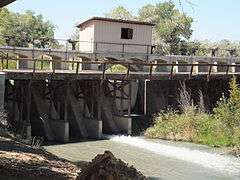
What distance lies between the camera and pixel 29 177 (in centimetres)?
855

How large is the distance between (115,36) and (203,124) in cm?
1631

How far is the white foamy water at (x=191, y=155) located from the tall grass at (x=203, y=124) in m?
1.64

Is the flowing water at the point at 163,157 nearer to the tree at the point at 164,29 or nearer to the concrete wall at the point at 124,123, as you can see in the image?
the concrete wall at the point at 124,123

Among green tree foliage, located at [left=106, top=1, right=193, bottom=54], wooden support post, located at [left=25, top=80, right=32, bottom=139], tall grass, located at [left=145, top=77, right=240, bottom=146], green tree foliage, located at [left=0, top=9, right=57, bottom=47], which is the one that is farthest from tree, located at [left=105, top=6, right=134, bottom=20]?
wooden support post, located at [left=25, top=80, right=32, bottom=139]

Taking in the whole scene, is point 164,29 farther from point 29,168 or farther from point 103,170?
point 103,170

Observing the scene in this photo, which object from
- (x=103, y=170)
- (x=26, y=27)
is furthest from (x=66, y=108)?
(x=26, y=27)

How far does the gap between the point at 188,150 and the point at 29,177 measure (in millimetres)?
15816

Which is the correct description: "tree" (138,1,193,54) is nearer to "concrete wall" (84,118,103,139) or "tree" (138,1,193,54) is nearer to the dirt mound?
"concrete wall" (84,118,103,139)

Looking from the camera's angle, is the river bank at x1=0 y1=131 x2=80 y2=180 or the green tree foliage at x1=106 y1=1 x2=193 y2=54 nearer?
the river bank at x1=0 y1=131 x2=80 y2=180

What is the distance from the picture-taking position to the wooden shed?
4050 centimetres

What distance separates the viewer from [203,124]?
2669 cm

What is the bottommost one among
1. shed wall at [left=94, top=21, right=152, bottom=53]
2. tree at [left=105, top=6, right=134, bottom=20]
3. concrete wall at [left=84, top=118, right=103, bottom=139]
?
concrete wall at [left=84, top=118, right=103, bottom=139]

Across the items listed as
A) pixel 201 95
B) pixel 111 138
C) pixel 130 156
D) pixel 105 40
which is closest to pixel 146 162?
pixel 130 156

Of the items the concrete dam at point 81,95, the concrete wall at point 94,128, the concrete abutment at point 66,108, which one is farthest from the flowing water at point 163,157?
the concrete dam at point 81,95
